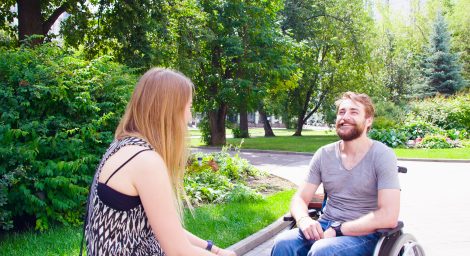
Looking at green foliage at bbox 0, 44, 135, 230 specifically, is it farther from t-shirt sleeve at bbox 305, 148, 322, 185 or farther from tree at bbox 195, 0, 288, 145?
tree at bbox 195, 0, 288, 145

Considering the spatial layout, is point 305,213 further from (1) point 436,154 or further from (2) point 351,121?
(1) point 436,154

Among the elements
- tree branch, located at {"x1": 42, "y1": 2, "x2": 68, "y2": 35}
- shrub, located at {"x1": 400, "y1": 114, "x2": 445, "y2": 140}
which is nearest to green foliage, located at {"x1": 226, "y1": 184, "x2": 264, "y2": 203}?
tree branch, located at {"x1": 42, "y1": 2, "x2": 68, "y2": 35}

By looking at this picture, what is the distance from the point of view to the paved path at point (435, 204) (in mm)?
6277

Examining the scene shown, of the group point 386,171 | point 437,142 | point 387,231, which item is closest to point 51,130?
point 386,171

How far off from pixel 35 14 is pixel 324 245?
13508 millimetres

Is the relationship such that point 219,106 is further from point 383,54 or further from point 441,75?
point 383,54

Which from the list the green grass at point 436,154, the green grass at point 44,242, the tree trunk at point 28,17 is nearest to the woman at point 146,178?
the green grass at point 44,242

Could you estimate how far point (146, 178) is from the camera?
6.96ft

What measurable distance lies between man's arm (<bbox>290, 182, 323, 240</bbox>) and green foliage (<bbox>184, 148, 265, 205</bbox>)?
4.28 m

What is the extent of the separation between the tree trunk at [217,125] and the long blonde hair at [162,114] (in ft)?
76.4

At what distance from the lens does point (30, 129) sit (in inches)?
248

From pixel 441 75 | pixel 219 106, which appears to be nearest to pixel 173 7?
pixel 219 106

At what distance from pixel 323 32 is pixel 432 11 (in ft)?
63.0

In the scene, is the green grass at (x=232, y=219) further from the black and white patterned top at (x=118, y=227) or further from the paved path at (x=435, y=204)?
the black and white patterned top at (x=118, y=227)
